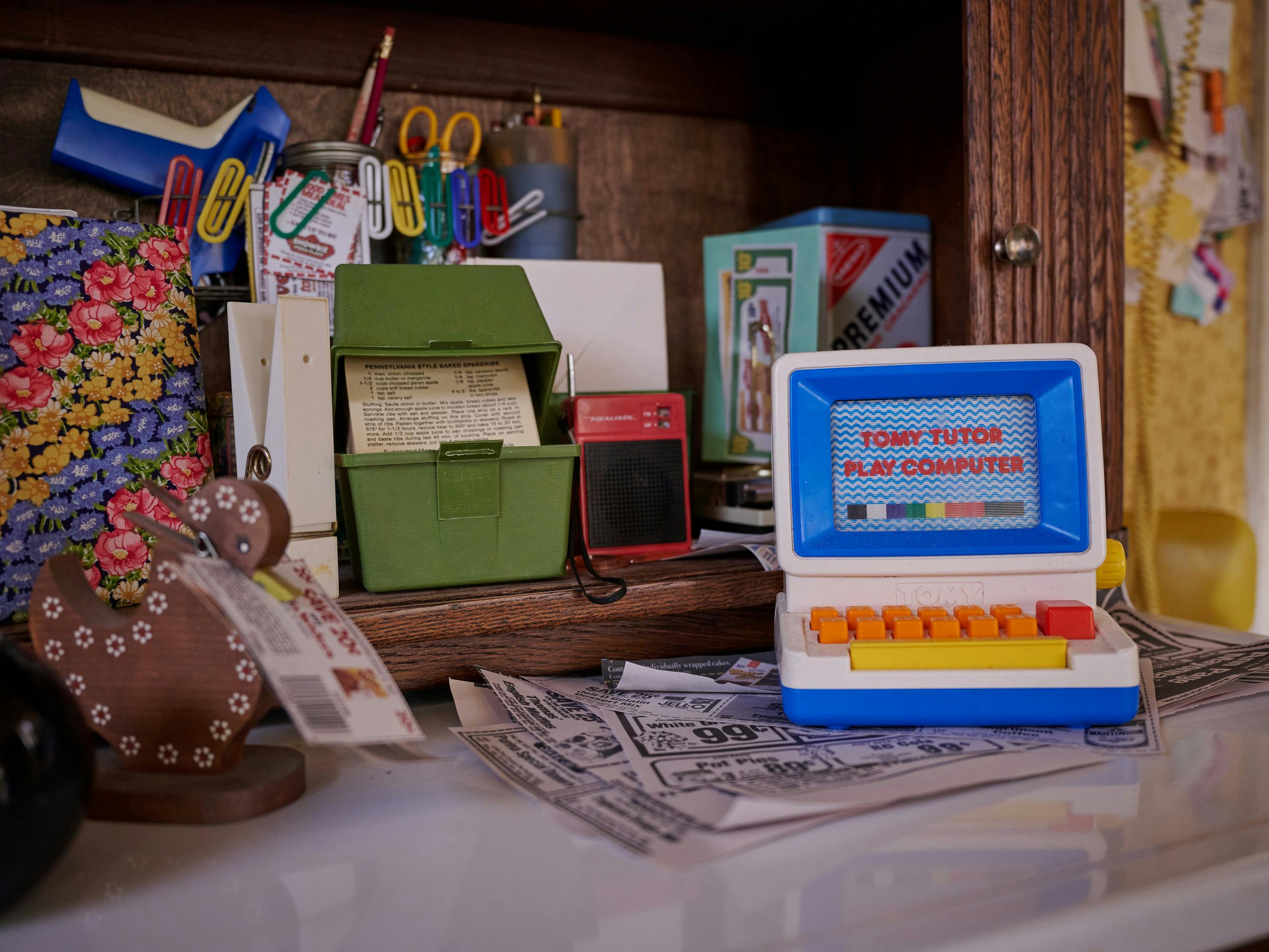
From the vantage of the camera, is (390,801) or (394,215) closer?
(390,801)

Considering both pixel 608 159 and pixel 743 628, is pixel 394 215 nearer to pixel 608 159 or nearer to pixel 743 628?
pixel 608 159

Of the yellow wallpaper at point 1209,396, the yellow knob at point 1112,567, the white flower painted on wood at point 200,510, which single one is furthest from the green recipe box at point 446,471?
the yellow wallpaper at point 1209,396

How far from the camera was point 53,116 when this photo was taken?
39.1 inches

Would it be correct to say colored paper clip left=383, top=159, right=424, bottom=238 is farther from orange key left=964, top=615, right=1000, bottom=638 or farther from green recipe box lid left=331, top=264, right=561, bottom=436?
orange key left=964, top=615, right=1000, bottom=638

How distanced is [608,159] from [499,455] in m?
0.63

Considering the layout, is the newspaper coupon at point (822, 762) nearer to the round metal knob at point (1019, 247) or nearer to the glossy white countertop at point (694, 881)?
the glossy white countertop at point (694, 881)

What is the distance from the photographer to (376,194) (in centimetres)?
103

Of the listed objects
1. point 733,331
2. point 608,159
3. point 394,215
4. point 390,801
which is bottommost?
point 390,801

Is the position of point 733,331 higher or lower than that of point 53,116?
lower

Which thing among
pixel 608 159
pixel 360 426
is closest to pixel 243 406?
pixel 360 426

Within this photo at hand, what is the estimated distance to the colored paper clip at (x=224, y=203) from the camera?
3.22 ft

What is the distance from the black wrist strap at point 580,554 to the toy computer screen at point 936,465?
0.19m

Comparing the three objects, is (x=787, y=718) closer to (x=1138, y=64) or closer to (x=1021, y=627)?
(x=1021, y=627)

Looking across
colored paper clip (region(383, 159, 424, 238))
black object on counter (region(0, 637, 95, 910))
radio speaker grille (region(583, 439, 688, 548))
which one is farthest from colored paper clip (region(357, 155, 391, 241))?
black object on counter (region(0, 637, 95, 910))
